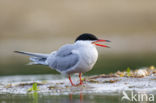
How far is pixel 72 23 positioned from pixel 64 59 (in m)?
20.5

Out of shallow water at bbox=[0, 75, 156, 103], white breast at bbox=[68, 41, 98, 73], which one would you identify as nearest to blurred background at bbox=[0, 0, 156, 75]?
shallow water at bbox=[0, 75, 156, 103]

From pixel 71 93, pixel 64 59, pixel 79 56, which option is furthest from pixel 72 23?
pixel 71 93

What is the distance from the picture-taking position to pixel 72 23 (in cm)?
3072

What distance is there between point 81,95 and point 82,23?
21564mm

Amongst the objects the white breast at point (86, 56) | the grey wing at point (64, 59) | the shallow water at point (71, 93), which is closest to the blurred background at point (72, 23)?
the grey wing at point (64, 59)

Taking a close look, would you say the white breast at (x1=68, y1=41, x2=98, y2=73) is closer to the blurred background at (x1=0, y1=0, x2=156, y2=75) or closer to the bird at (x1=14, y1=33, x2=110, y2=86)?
the bird at (x1=14, y1=33, x2=110, y2=86)

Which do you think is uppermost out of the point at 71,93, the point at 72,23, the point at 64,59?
the point at 72,23

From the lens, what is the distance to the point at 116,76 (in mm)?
11062

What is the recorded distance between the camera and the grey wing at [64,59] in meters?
10.1

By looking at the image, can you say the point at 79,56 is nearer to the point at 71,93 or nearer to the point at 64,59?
the point at 64,59

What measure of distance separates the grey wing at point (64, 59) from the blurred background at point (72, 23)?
1257 centimetres

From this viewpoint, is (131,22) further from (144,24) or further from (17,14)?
(17,14)

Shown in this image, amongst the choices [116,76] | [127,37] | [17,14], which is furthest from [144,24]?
[116,76]

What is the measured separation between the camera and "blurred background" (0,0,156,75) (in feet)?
88.0
